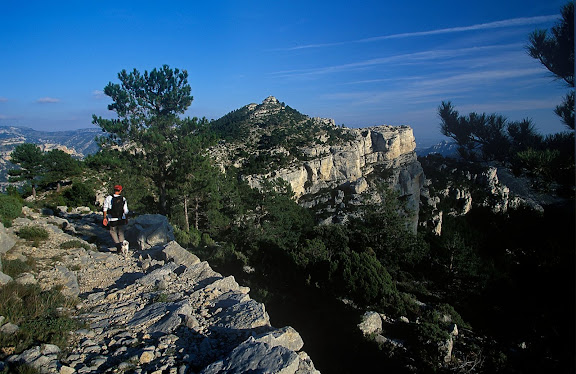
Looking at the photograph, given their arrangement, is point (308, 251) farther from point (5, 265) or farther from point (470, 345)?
point (5, 265)

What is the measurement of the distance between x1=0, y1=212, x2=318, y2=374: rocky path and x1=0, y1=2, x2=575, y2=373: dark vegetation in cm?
76

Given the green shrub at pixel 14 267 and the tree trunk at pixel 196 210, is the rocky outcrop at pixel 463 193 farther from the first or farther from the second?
the green shrub at pixel 14 267

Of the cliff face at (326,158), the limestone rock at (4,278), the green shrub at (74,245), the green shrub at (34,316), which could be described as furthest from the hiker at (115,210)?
the cliff face at (326,158)

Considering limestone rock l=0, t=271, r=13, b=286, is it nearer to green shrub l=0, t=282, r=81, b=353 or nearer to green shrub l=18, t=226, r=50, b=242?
green shrub l=0, t=282, r=81, b=353

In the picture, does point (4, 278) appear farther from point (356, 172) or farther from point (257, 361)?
point (356, 172)

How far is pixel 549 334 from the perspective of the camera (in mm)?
6059

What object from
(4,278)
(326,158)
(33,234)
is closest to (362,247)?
(33,234)

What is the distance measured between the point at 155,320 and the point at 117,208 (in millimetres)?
4623

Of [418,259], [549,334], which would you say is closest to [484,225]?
[418,259]

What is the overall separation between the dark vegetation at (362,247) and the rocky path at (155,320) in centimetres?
76

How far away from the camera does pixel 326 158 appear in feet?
172

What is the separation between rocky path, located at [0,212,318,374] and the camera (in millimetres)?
3514

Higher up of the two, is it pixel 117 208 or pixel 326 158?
pixel 117 208

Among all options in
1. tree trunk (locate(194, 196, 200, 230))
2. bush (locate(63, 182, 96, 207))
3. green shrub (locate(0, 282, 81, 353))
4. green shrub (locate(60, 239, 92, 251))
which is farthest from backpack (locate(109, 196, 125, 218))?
bush (locate(63, 182, 96, 207))
